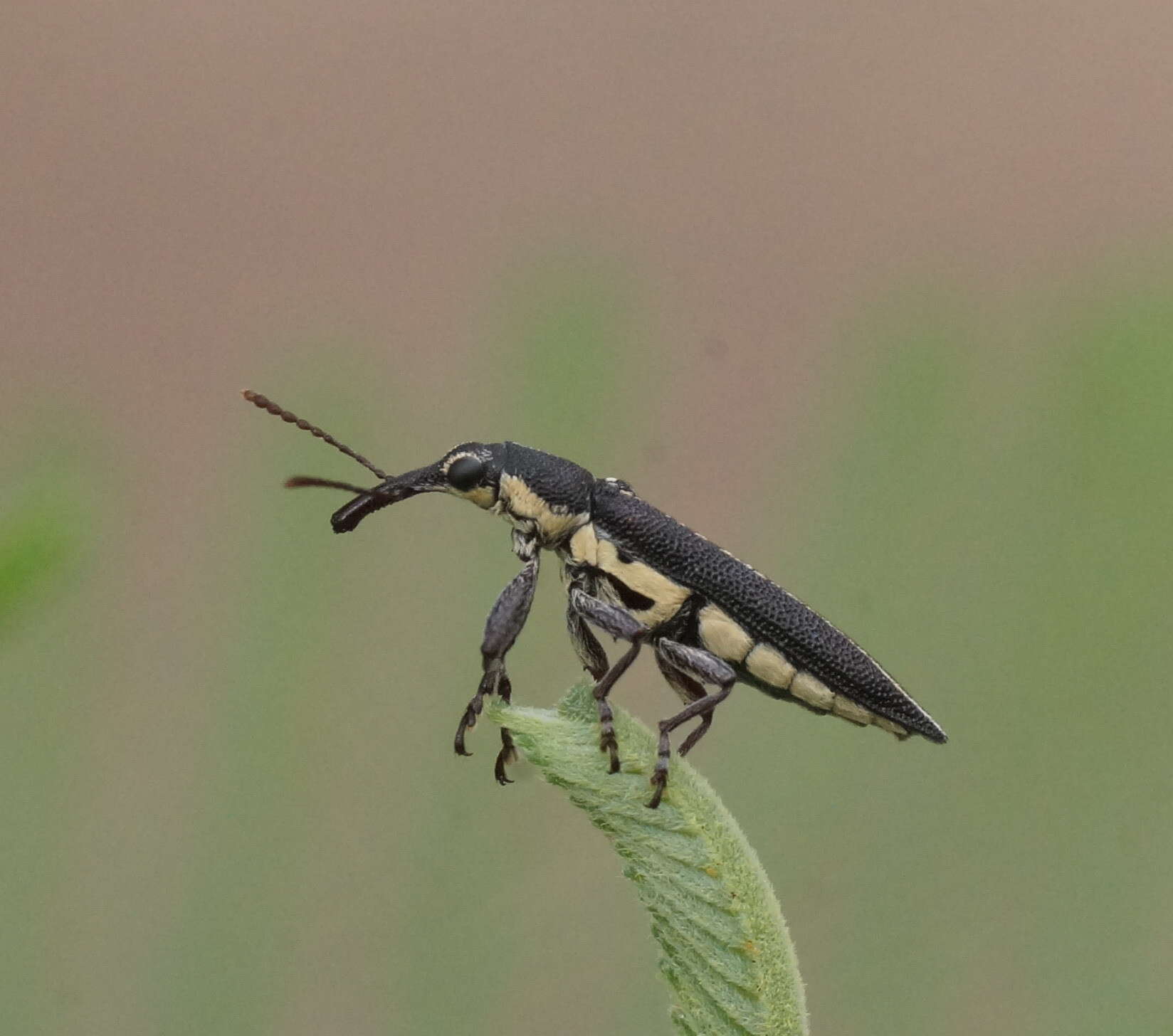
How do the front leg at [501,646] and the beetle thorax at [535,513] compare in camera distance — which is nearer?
the front leg at [501,646]

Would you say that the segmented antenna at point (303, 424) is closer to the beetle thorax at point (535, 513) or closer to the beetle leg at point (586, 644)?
the beetle thorax at point (535, 513)

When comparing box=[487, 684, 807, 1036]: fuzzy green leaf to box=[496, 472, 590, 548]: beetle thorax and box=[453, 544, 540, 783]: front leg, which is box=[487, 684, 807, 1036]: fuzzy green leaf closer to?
box=[453, 544, 540, 783]: front leg

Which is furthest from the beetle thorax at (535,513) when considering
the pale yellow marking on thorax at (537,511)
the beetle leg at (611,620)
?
the beetle leg at (611,620)

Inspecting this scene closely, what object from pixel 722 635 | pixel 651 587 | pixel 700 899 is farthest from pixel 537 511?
pixel 700 899

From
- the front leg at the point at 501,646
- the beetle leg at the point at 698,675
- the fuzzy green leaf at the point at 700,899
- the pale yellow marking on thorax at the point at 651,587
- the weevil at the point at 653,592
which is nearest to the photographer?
the fuzzy green leaf at the point at 700,899

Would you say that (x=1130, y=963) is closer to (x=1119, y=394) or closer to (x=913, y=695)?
(x=913, y=695)

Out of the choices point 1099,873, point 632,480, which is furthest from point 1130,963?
point 632,480

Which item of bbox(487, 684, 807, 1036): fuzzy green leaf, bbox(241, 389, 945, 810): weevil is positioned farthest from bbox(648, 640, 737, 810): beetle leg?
bbox(487, 684, 807, 1036): fuzzy green leaf
